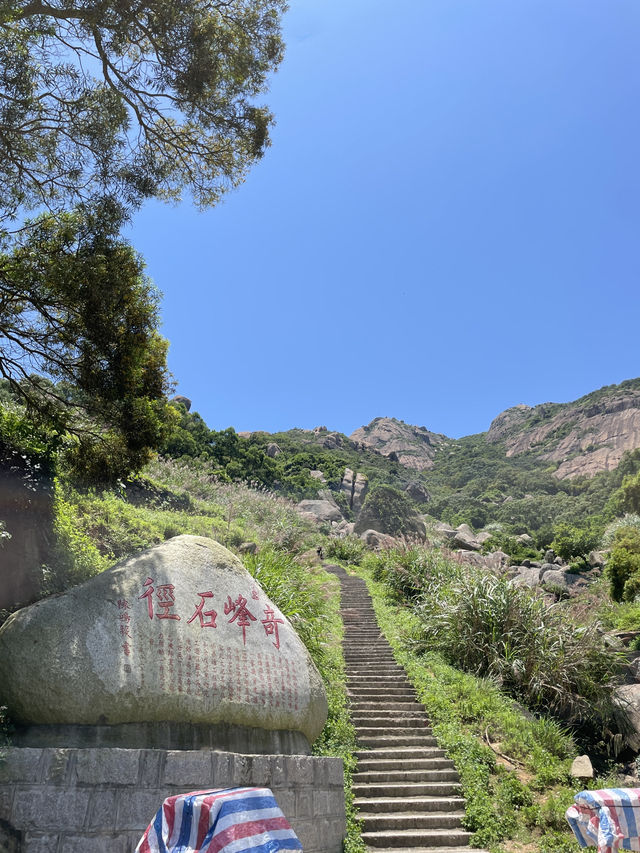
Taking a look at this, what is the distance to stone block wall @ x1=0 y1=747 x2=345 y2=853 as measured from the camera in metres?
4.05

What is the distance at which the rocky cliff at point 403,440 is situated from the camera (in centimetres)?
9231

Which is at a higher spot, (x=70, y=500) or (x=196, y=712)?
(x=70, y=500)

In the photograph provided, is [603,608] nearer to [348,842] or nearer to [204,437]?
[348,842]

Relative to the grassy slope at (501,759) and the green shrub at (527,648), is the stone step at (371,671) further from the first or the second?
the green shrub at (527,648)

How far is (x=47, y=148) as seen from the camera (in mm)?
6738

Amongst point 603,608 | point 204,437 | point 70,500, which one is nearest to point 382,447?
point 204,437

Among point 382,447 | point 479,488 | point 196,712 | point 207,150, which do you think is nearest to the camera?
point 196,712

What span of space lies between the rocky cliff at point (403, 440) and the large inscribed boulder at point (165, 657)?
82.4 meters

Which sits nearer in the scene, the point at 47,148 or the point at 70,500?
the point at 47,148

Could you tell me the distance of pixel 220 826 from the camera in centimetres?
277

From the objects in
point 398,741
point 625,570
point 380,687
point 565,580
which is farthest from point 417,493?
point 398,741

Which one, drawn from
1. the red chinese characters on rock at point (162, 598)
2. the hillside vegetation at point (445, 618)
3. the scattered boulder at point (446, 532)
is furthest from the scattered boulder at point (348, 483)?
the red chinese characters on rock at point (162, 598)

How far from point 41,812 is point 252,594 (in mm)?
2952

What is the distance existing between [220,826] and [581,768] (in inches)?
257
